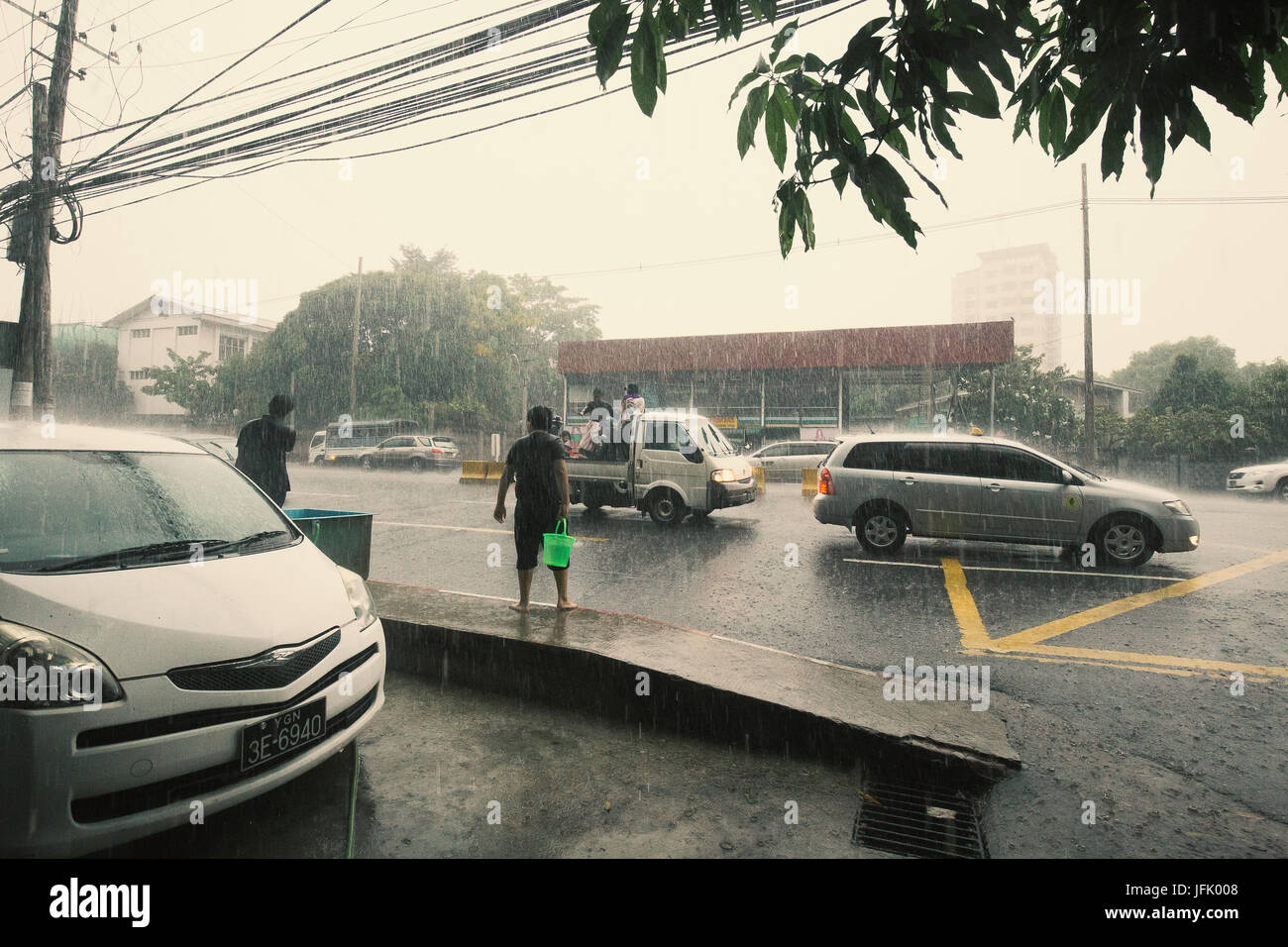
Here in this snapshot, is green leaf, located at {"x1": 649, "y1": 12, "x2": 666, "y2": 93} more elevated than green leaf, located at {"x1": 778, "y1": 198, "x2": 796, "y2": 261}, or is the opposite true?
green leaf, located at {"x1": 649, "y1": 12, "x2": 666, "y2": 93}

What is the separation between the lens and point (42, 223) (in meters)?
10.4

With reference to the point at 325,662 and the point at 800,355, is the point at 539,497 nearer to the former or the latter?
the point at 325,662

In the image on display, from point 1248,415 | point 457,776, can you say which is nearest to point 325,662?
point 457,776

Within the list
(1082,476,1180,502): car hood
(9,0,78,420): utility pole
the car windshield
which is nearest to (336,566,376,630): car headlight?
the car windshield

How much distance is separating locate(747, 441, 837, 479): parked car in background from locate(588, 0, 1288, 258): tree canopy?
56.7 ft

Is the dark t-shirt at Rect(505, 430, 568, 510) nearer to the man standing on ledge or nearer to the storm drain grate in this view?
the man standing on ledge

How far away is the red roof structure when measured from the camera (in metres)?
22.4

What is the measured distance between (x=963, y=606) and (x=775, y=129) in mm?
5601

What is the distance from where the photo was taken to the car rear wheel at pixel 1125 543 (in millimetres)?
8047

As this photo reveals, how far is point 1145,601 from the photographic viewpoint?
21.8 feet

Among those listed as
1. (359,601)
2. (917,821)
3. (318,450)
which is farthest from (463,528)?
(318,450)

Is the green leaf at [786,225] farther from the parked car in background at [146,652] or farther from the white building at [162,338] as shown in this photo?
the white building at [162,338]

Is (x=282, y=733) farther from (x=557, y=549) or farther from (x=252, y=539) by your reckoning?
(x=557, y=549)
